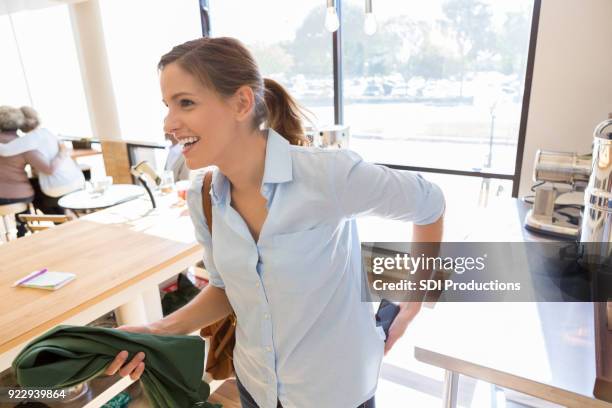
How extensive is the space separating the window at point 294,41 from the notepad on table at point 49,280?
2.07m

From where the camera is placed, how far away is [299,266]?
2.79 feet

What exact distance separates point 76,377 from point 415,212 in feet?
2.45

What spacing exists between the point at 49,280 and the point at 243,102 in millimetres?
1250

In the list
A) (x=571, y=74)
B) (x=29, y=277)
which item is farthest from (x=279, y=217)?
(x=571, y=74)

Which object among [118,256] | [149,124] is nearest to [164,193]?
[118,256]

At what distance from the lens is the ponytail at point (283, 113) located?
3.25 feet

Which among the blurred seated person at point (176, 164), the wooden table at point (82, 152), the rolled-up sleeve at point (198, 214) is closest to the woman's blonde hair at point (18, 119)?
the wooden table at point (82, 152)

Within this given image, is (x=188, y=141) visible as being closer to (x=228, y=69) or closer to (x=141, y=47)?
(x=228, y=69)

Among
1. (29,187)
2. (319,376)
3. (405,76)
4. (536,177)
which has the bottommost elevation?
(29,187)

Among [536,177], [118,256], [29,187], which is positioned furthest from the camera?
[29,187]

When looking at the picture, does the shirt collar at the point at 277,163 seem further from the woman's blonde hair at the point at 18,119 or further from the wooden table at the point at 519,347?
the woman's blonde hair at the point at 18,119

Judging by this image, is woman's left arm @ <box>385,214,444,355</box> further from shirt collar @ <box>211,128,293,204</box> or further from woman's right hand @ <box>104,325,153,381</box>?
woman's right hand @ <box>104,325,153,381</box>

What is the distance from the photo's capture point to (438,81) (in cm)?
291

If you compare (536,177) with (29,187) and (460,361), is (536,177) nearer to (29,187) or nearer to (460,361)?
(460,361)
